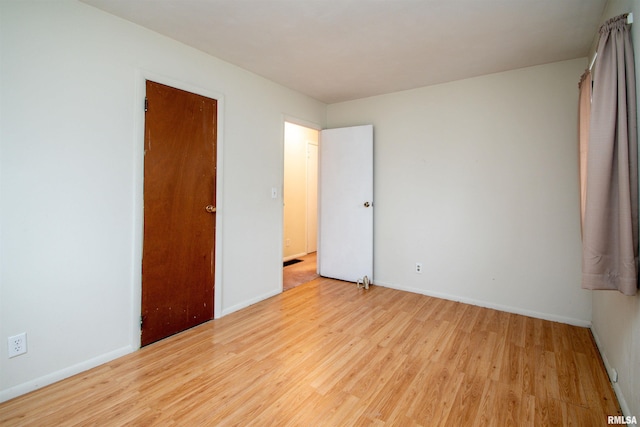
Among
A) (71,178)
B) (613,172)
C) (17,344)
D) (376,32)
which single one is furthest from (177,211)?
(613,172)

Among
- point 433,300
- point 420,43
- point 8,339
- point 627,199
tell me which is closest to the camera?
point 627,199

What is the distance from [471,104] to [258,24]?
7.61ft

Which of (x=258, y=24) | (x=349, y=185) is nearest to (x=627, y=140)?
(x=258, y=24)

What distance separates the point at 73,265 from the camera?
2.01 m

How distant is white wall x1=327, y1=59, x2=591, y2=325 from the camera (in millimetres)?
2848

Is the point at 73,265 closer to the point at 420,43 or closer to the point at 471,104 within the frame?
the point at 420,43

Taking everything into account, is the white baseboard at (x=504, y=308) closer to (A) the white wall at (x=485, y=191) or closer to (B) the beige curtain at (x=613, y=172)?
(A) the white wall at (x=485, y=191)

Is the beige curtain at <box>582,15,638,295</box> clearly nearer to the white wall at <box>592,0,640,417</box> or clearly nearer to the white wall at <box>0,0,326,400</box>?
the white wall at <box>592,0,640,417</box>

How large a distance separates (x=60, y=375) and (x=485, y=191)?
3829 mm

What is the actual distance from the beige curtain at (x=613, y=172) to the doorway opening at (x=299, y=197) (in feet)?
12.5

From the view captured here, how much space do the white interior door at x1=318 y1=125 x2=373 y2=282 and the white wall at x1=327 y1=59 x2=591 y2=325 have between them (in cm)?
15

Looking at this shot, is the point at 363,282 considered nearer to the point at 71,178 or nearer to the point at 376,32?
the point at 376,32

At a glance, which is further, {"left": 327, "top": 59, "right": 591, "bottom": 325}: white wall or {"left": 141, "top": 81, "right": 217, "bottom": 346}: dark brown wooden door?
{"left": 327, "top": 59, "right": 591, "bottom": 325}: white wall

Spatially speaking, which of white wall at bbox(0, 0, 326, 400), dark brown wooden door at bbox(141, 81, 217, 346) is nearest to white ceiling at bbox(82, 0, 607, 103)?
white wall at bbox(0, 0, 326, 400)
